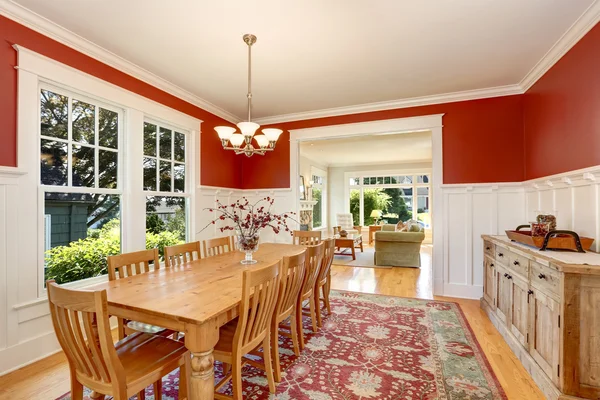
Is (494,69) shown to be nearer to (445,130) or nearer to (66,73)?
(445,130)

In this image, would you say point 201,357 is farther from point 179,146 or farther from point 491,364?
point 179,146

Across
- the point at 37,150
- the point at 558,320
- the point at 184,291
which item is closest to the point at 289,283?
the point at 184,291

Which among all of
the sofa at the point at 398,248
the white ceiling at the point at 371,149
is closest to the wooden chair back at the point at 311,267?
the sofa at the point at 398,248

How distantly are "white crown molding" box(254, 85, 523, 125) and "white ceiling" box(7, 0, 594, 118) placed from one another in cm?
12

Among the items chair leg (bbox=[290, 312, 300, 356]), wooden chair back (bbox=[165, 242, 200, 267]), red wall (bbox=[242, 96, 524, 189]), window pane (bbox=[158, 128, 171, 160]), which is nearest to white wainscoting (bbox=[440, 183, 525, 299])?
red wall (bbox=[242, 96, 524, 189])

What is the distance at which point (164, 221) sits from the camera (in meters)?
3.79

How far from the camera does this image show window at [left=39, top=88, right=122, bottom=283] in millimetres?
2607

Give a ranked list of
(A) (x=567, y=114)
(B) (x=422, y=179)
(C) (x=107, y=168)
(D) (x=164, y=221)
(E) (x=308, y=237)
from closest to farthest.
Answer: (A) (x=567, y=114)
(C) (x=107, y=168)
(D) (x=164, y=221)
(E) (x=308, y=237)
(B) (x=422, y=179)

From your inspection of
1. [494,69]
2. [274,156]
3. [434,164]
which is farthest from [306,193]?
[494,69]

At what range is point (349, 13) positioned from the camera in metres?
2.33

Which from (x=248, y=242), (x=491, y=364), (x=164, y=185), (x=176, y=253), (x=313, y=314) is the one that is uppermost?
(x=164, y=185)

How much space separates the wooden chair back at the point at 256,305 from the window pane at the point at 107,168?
7.53 ft

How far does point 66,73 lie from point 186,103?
60.6 inches

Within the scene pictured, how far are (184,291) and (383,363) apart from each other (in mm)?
1666
